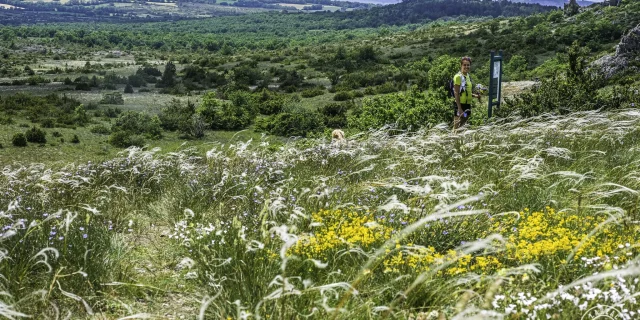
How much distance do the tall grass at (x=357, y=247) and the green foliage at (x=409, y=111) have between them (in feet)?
25.7

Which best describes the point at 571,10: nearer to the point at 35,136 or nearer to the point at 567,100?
the point at 567,100

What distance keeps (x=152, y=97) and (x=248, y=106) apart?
9.64 meters

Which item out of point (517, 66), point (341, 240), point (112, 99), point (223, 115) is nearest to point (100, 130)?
point (223, 115)

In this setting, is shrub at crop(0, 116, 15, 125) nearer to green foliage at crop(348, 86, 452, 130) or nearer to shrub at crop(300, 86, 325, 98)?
green foliage at crop(348, 86, 452, 130)

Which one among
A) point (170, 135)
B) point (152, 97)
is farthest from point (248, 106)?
point (152, 97)

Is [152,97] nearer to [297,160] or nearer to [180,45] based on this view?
[297,160]

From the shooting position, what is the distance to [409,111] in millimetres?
15859

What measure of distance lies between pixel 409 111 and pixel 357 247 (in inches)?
506

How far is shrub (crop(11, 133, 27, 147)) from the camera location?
75.5 ft

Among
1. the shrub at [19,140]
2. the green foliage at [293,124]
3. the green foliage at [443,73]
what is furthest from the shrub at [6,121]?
the green foliage at [443,73]

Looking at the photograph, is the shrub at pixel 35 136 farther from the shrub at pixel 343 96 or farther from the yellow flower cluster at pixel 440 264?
the yellow flower cluster at pixel 440 264

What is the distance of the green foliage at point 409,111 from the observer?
15.5m

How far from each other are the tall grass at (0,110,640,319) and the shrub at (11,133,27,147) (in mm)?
18716

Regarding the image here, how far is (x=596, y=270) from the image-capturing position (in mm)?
3309
